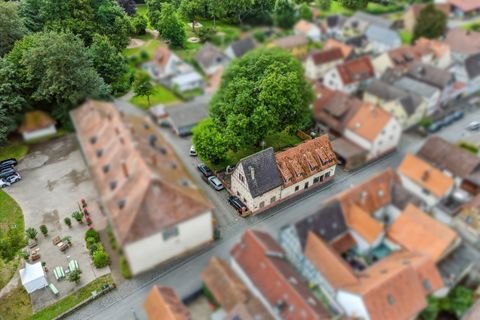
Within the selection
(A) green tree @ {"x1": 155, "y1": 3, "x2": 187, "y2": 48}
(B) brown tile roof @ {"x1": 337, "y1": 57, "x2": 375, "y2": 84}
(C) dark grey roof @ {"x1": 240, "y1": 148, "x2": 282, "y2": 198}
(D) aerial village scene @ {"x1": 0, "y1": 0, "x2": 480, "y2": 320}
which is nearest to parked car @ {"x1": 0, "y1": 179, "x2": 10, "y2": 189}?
(D) aerial village scene @ {"x1": 0, "y1": 0, "x2": 480, "y2": 320}

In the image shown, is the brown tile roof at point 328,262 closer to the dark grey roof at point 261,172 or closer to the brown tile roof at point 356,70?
the dark grey roof at point 261,172

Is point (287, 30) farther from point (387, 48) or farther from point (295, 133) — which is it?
point (295, 133)

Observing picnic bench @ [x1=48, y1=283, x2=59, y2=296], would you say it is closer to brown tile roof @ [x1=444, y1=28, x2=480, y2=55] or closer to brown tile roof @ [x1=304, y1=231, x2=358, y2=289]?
brown tile roof @ [x1=304, y1=231, x2=358, y2=289]

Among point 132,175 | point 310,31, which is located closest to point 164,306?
point 132,175

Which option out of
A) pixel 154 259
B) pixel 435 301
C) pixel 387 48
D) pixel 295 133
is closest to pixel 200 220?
pixel 154 259

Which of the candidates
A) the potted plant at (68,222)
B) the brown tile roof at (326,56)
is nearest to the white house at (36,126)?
the potted plant at (68,222)

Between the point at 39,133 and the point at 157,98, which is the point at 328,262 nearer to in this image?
the point at 157,98
